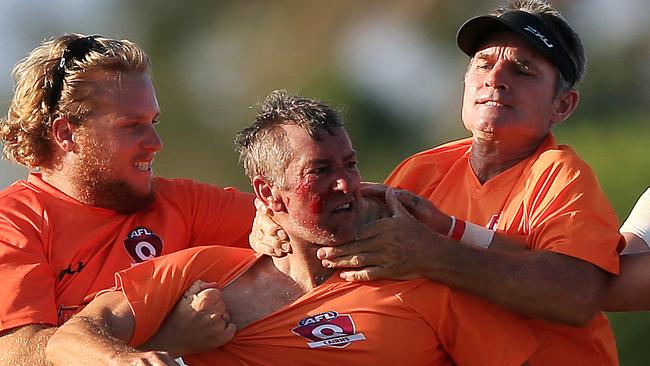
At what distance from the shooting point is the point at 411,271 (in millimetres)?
3387

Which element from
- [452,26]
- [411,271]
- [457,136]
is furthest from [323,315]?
[452,26]

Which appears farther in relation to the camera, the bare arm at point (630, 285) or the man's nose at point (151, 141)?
the man's nose at point (151, 141)

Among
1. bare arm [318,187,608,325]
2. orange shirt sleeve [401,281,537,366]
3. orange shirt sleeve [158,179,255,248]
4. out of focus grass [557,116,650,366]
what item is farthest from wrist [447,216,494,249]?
out of focus grass [557,116,650,366]

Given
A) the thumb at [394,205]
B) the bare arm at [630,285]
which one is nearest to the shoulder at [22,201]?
the thumb at [394,205]

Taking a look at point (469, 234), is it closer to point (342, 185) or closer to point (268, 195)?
point (342, 185)

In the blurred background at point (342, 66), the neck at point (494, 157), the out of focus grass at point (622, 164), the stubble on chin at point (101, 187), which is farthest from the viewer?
the blurred background at point (342, 66)

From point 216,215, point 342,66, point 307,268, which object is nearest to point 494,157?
point 307,268

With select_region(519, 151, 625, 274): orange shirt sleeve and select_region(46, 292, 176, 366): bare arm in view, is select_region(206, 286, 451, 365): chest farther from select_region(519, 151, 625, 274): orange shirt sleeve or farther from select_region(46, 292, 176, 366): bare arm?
select_region(519, 151, 625, 274): orange shirt sleeve

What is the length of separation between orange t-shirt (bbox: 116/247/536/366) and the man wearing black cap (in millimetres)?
51

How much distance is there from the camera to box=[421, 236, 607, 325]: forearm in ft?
11.1

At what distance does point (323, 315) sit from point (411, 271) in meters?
0.27

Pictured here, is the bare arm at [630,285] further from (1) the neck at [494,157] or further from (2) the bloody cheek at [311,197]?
(2) the bloody cheek at [311,197]

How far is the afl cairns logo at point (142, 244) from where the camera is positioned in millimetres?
3973

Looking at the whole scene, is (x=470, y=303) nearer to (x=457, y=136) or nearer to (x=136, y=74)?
(x=136, y=74)
